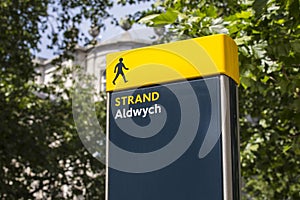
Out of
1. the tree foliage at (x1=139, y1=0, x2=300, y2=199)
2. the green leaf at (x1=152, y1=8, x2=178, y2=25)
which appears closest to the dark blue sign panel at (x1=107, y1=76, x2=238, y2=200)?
the tree foliage at (x1=139, y1=0, x2=300, y2=199)

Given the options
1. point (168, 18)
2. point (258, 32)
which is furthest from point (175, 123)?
point (258, 32)

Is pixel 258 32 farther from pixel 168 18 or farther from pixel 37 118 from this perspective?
pixel 37 118

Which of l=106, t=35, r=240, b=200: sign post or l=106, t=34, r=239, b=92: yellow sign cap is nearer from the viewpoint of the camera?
l=106, t=35, r=240, b=200: sign post

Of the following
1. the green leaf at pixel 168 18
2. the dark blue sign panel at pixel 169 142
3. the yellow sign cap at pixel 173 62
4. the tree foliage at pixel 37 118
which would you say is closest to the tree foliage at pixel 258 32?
the green leaf at pixel 168 18

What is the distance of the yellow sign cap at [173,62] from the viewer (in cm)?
290

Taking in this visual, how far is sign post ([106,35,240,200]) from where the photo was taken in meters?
2.77

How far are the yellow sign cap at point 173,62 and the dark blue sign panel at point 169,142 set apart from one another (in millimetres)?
55

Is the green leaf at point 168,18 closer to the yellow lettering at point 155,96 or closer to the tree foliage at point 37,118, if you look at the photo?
the yellow lettering at point 155,96

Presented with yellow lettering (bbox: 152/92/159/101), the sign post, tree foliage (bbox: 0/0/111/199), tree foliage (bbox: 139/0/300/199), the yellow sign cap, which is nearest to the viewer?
the sign post

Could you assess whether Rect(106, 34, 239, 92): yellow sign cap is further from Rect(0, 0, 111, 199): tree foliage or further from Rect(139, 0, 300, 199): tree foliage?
Rect(0, 0, 111, 199): tree foliage

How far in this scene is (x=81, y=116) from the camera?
3.80 meters

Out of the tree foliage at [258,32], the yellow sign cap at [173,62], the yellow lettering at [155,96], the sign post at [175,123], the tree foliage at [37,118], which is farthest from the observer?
the tree foliage at [37,118]

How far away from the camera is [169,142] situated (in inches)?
115

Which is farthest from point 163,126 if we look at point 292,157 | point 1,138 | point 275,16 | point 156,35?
point 1,138
